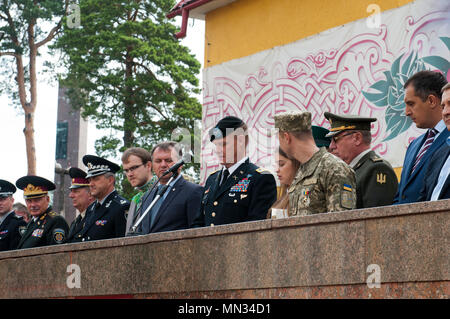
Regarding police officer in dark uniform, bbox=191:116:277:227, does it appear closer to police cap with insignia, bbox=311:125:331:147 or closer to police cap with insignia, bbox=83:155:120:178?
police cap with insignia, bbox=311:125:331:147

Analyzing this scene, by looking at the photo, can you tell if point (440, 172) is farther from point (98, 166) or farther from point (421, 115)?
point (98, 166)

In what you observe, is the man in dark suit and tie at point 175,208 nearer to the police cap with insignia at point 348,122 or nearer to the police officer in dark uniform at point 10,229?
the police cap with insignia at point 348,122

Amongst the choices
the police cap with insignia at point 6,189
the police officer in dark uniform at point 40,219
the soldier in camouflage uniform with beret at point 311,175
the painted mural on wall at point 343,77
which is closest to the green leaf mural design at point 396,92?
the painted mural on wall at point 343,77

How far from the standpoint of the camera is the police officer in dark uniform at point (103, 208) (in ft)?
25.5

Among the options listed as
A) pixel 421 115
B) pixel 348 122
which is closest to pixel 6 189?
pixel 348 122

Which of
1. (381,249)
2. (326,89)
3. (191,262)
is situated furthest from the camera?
(326,89)

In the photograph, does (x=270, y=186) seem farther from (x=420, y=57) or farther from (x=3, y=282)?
(x=420, y=57)

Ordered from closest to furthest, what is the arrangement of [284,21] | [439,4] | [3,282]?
[3,282]
[439,4]
[284,21]

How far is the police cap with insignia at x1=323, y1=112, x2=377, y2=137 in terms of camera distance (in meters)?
5.69

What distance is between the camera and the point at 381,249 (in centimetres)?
410

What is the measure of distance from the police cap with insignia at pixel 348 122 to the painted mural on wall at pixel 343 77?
3285mm

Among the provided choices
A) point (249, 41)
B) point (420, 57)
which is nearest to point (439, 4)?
point (420, 57)

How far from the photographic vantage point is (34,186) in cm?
928

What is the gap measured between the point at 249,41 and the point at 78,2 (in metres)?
15.9
